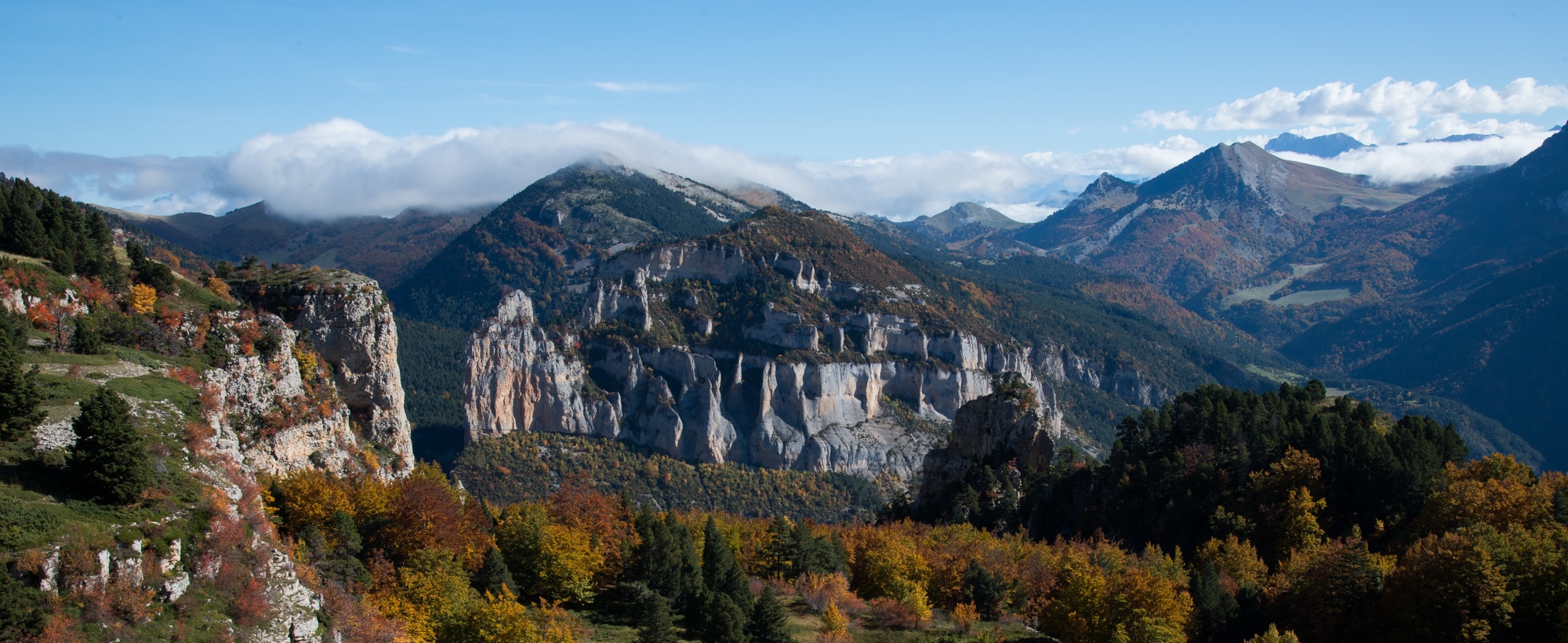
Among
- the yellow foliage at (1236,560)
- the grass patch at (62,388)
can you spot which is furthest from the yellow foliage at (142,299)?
the yellow foliage at (1236,560)

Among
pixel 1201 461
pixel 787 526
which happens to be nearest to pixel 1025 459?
pixel 1201 461

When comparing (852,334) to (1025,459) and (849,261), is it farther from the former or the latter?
(1025,459)

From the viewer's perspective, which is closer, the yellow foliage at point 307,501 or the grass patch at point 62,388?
the grass patch at point 62,388

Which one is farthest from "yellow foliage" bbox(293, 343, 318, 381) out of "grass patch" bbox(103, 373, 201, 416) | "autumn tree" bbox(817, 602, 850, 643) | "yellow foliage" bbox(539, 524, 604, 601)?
"autumn tree" bbox(817, 602, 850, 643)

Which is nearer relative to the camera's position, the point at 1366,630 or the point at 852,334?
the point at 1366,630

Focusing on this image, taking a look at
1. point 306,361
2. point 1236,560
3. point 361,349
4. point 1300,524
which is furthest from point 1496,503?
point 306,361

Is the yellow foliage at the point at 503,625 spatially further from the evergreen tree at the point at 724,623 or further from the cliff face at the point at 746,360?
the cliff face at the point at 746,360
